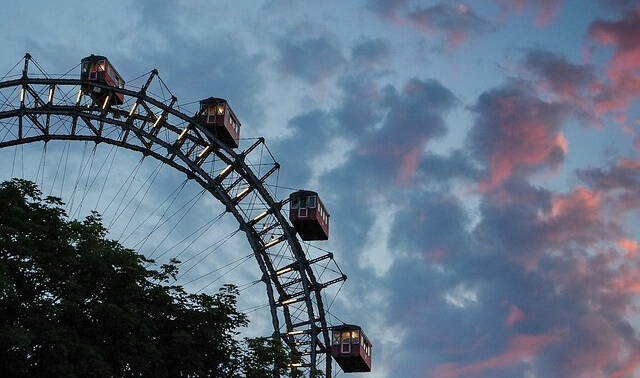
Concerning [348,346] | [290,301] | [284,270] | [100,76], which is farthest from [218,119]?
[348,346]

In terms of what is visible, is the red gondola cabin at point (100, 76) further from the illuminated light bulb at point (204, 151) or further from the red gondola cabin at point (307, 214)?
the red gondola cabin at point (307, 214)

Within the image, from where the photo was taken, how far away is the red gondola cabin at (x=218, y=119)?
80.2 metres

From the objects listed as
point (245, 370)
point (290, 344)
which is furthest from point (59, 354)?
point (290, 344)

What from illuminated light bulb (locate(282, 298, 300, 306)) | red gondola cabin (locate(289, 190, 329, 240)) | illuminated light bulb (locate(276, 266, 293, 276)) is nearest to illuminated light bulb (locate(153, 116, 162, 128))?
red gondola cabin (locate(289, 190, 329, 240))

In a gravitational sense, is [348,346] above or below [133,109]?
below

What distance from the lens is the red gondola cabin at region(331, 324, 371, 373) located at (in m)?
81.9

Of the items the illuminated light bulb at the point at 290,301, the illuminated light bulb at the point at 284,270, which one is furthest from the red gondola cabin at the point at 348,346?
the illuminated light bulb at the point at 284,270

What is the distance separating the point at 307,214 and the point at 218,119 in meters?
9.75

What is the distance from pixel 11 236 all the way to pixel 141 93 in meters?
24.9

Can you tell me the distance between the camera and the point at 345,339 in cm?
8244

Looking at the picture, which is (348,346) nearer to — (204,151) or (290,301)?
(290,301)

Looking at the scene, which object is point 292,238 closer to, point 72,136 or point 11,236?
point 72,136

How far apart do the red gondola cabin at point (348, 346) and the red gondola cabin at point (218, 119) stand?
16.4 m

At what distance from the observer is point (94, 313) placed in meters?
55.8
